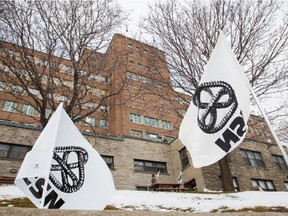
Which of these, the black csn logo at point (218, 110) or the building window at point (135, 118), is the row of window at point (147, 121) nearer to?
the building window at point (135, 118)

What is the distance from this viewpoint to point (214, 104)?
486 cm

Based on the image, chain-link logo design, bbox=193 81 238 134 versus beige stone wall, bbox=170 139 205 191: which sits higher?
beige stone wall, bbox=170 139 205 191

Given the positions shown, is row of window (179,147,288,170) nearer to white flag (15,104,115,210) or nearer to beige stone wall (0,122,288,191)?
beige stone wall (0,122,288,191)

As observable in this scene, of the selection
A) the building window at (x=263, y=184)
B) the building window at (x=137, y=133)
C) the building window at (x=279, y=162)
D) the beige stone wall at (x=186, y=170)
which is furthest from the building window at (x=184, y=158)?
the building window at (x=279, y=162)

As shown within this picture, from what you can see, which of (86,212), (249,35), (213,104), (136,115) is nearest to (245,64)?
(249,35)

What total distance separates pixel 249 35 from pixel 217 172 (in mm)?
12293

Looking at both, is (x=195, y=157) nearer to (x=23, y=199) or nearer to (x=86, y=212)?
(x=86, y=212)

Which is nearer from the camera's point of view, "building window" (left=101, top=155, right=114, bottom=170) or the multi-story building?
the multi-story building

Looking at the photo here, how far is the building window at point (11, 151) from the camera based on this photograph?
1845 cm

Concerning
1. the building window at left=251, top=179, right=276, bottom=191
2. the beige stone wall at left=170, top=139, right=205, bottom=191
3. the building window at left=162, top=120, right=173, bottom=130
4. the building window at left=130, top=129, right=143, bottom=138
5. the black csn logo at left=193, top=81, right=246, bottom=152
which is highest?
the building window at left=162, top=120, right=173, bottom=130

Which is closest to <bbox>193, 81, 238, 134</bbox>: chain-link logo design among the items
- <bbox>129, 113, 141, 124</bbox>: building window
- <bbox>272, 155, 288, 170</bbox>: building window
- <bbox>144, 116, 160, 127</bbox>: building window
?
<bbox>272, 155, 288, 170</bbox>: building window

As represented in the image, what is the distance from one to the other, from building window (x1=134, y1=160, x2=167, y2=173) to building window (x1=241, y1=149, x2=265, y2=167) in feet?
27.6

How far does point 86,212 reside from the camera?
121 inches

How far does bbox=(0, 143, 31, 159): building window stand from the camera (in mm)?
18455
